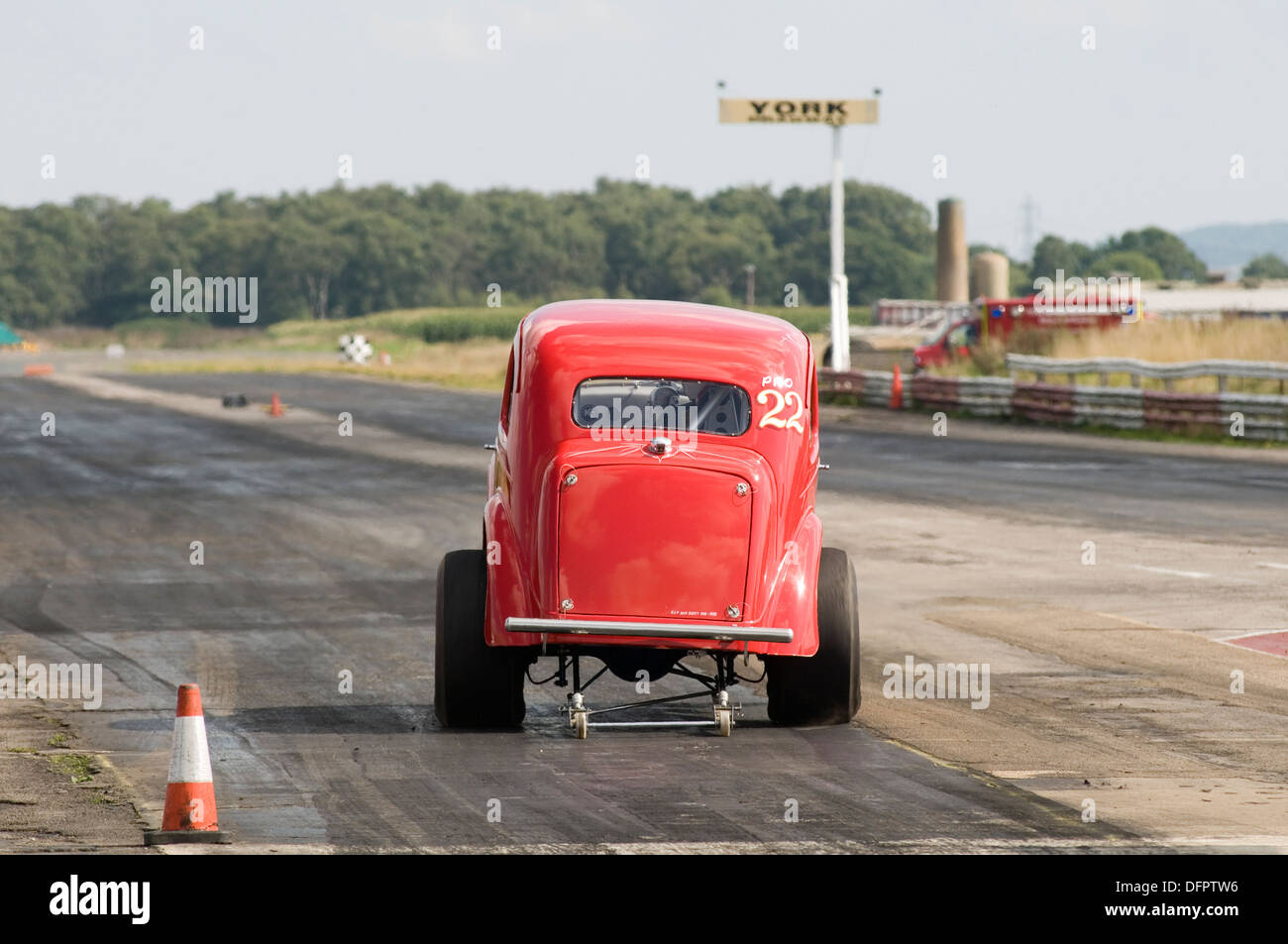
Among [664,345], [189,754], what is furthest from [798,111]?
[189,754]

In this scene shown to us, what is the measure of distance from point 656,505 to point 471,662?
4.98 ft

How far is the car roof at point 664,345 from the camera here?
1052 cm

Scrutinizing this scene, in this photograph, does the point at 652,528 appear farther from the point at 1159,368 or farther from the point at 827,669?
the point at 1159,368

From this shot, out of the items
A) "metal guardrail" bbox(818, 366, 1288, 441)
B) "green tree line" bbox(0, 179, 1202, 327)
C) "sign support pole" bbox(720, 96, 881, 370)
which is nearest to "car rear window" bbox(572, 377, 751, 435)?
"metal guardrail" bbox(818, 366, 1288, 441)

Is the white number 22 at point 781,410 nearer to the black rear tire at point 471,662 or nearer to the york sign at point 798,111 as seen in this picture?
the black rear tire at point 471,662

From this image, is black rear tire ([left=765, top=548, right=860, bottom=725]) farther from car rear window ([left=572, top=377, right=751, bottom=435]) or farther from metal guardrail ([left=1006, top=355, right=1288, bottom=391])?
metal guardrail ([left=1006, top=355, right=1288, bottom=391])

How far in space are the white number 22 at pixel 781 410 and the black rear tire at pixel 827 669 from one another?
84 cm

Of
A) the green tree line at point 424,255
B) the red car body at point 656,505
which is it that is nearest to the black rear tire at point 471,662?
the red car body at point 656,505

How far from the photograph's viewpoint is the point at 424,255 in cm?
16625

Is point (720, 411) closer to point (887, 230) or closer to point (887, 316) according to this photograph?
point (887, 316)

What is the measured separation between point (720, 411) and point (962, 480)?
1709 centimetres

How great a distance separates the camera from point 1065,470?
28.1 meters

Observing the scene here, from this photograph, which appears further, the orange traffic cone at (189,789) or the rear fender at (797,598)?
the rear fender at (797,598)
